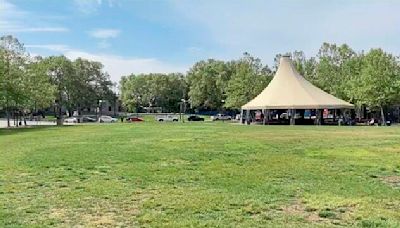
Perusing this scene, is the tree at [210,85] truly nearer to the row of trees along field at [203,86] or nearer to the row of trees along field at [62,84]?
the row of trees along field at [203,86]

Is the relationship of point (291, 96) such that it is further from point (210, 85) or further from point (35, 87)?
point (210, 85)

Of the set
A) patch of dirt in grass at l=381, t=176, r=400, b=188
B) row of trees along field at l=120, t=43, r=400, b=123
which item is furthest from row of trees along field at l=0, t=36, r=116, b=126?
patch of dirt in grass at l=381, t=176, r=400, b=188

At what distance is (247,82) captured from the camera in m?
74.9

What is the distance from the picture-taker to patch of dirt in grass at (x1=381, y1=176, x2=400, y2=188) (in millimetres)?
10493

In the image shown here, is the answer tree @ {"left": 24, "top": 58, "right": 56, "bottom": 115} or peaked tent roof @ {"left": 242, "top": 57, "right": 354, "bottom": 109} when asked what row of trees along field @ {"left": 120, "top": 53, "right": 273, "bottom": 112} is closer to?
peaked tent roof @ {"left": 242, "top": 57, "right": 354, "bottom": 109}

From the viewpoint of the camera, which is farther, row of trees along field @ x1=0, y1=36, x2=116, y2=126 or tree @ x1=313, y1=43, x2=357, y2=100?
tree @ x1=313, y1=43, x2=357, y2=100

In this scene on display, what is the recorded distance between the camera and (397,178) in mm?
11359

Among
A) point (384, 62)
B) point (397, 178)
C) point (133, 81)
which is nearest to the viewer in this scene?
point (397, 178)

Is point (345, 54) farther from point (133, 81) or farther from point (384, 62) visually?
point (133, 81)

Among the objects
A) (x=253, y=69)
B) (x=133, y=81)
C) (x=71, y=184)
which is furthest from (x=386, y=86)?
(x=133, y=81)

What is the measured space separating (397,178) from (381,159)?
4295mm

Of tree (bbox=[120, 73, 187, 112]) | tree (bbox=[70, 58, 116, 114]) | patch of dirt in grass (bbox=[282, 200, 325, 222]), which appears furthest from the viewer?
tree (bbox=[120, 73, 187, 112])

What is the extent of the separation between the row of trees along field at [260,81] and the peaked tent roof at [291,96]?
6396 millimetres

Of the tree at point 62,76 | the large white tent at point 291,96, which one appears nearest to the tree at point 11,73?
the large white tent at point 291,96
